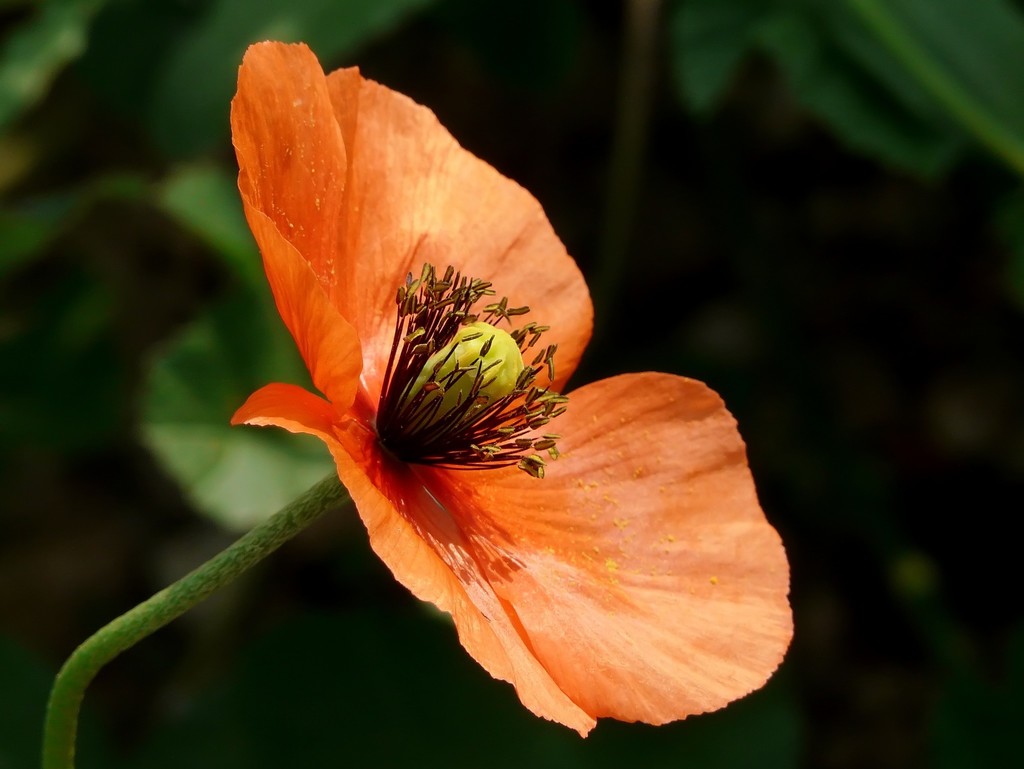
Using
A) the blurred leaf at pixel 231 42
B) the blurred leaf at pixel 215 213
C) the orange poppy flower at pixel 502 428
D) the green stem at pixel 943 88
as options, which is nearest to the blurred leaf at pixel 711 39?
the green stem at pixel 943 88

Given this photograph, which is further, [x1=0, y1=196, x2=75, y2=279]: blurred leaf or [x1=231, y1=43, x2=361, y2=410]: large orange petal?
[x1=0, y1=196, x2=75, y2=279]: blurred leaf

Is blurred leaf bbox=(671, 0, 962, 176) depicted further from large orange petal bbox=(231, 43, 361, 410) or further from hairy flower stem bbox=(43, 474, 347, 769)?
hairy flower stem bbox=(43, 474, 347, 769)

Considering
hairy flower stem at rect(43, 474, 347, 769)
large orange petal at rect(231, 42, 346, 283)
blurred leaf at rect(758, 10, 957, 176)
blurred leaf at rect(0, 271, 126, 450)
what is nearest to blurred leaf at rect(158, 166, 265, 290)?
blurred leaf at rect(0, 271, 126, 450)

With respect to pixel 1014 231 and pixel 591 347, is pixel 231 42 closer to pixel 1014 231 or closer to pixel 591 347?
pixel 591 347

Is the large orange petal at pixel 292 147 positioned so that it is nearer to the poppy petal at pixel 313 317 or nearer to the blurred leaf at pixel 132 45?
the poppy petal at pixel 313 317

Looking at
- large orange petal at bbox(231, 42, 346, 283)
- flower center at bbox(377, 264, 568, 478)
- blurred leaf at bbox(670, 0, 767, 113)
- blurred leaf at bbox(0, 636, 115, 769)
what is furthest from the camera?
blurred leaf at bbox(670, 0, 767, 113)

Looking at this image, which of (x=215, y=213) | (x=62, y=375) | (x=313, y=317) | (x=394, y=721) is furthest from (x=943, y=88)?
(x=62, y=375)

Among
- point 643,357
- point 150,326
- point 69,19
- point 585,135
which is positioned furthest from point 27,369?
point 585,135
